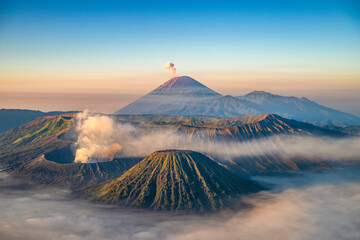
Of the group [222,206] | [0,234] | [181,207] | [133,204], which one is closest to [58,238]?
[0,234]

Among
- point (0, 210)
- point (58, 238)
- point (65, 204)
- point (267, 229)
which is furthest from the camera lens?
point (65, 204)

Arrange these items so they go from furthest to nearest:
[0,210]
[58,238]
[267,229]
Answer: [0,210], [267,229], [58,238]

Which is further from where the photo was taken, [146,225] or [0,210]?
[0,210]

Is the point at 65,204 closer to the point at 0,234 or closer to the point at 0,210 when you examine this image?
the point at 0,210

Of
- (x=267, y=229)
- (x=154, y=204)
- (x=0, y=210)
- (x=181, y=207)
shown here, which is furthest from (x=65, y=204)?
(x=267, y=229)

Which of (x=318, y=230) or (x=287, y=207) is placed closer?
(x=318, y=230)

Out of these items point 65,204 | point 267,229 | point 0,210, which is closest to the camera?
point 267,229

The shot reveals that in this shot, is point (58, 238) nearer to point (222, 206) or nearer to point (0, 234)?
point (0, 234)

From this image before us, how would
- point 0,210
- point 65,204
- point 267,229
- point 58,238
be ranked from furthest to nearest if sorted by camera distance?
point 65,204 < point 0,210 < point 267,229 < point 58,238
